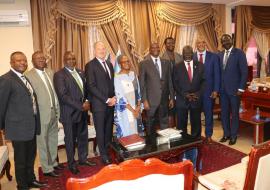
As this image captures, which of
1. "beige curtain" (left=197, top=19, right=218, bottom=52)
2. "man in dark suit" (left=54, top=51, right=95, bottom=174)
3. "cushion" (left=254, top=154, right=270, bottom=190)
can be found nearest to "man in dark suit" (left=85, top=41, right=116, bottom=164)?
"man in dark suit" (left=54, top=51, right=95, bottom=174)

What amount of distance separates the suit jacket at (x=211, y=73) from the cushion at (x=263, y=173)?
102 inches

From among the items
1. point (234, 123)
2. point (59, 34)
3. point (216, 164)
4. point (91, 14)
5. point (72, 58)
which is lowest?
point (216, 164)

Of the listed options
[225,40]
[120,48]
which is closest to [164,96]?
[225,40]

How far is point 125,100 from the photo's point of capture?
364 centimetres

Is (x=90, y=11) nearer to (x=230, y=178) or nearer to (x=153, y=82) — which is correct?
(x=153, y=82)

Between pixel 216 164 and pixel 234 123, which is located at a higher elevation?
pixel 234 123

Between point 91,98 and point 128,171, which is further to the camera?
point 91,98

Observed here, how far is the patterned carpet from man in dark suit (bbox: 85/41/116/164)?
0.93 ft

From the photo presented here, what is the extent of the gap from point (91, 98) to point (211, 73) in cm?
183

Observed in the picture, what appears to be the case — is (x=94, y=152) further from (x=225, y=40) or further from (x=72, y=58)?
(x=225, y=40)

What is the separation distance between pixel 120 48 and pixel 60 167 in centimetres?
239

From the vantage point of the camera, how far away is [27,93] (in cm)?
279

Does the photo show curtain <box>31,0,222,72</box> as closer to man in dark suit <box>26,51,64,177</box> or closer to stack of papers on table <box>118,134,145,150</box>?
man in dark suit <box>26,51,64,177</box>

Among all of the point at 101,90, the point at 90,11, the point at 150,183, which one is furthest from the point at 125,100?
the point at 150,183
